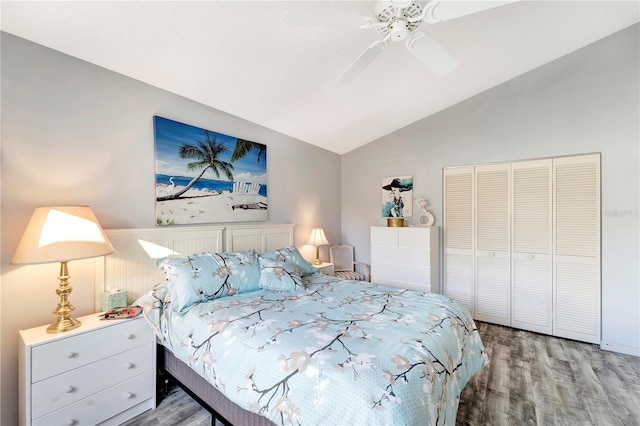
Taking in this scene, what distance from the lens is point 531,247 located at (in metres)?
3.23

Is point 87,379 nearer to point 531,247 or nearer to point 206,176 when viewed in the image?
point 206,176

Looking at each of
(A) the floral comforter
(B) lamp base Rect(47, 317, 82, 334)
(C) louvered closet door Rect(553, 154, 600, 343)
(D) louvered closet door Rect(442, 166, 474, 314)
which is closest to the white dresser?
(D) louvered closet door Rect(442, 166, 474, 314)

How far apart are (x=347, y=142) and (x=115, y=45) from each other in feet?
10.0

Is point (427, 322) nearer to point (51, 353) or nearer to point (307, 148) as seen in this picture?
point (51, 353)

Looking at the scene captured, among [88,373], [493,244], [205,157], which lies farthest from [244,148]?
[493,244]

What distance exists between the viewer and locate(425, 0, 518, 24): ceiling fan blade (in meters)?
1.37

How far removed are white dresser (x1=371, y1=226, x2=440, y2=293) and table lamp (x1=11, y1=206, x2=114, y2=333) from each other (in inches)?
121

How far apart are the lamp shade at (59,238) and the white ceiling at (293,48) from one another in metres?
1.14

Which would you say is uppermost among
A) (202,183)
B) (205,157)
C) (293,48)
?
(293,48)

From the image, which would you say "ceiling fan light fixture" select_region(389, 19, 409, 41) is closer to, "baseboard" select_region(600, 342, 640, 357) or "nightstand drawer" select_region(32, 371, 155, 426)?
"nightstand drawer" select_region(32, 371, 155, 426)

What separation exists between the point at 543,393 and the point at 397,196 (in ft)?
8.76

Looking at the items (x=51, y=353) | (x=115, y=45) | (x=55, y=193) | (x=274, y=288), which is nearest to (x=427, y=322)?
(x=274, y=288)

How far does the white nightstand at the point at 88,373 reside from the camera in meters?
1.51

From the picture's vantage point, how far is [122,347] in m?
1.82
